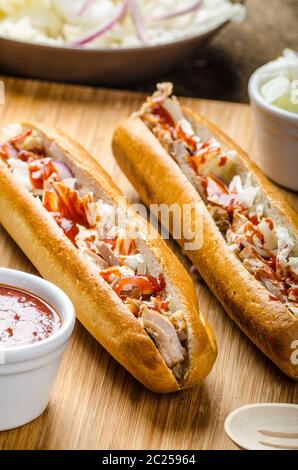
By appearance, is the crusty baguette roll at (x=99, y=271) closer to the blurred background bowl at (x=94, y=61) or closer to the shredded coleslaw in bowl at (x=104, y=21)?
the blurred background bowl at (x=94, y=61)

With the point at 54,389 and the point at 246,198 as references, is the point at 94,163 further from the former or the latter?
the point at 54,389

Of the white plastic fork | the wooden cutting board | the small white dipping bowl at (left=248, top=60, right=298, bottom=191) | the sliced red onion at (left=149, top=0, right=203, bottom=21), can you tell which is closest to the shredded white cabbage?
the small white dipping bowl at (left=248, top=60, right=298, bottom=191)

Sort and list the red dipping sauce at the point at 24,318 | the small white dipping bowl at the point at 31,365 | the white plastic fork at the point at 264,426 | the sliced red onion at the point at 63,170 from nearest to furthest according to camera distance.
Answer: the small white dipping bowl at the point at 31,365 → the red dipping sauce at the point at 24,318 → the white plastic fork at the point at 264,426 → the sliced red onion at the point at 63,170

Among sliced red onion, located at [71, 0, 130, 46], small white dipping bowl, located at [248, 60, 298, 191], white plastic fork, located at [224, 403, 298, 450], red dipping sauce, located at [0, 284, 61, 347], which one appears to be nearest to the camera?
red dipping sauce, located at [0, 284, 61, 347]

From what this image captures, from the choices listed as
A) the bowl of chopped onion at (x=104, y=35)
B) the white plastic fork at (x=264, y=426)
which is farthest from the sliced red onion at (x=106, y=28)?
the white plastic fork at (x=264, y=426)

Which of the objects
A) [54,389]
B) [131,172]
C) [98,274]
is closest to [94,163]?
[131,172]

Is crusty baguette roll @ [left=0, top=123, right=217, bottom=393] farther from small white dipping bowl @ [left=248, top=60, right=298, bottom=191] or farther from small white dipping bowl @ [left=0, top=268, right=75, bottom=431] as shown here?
small white dipping bowl @ [left=248, top=60, right=298, bottom=191]
